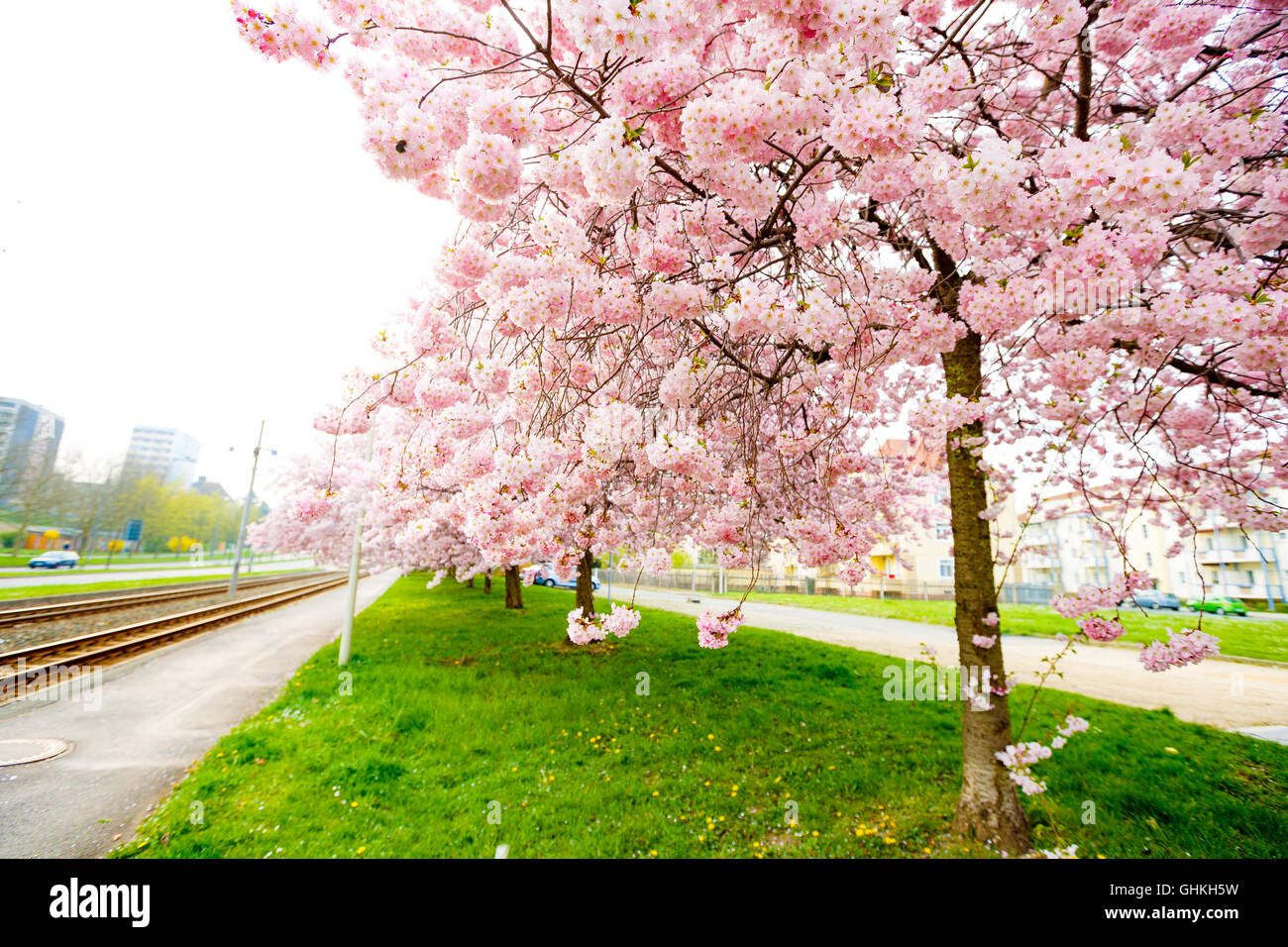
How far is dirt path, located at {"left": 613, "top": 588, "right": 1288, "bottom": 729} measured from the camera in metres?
7.17

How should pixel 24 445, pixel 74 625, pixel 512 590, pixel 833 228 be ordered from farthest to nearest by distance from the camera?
pixel 24 445, pixel 512 590, pixel 74 625, pixel 833 228

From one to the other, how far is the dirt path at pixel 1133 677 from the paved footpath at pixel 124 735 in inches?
319

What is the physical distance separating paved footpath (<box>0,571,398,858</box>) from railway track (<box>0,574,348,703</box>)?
1.79ft

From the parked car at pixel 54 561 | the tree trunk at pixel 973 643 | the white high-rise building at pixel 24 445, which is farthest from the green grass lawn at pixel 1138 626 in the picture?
the parked car at pixel 54 561

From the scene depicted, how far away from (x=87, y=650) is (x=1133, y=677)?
63.4 ft

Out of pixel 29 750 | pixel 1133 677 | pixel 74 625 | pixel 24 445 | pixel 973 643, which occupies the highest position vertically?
pixel 24 445

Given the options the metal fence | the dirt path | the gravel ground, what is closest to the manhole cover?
the gravel ground

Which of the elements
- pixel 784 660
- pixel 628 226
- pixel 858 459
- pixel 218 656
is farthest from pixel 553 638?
pixel 628 226

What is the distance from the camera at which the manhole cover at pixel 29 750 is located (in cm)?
480

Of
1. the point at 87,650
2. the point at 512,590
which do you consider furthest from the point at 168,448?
the point at 87,650

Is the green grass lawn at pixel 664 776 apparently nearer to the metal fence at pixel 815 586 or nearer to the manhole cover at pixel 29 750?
the manhole cover at pixel 29 750

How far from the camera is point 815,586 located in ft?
112

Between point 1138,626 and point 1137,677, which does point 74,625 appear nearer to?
point 1137,677

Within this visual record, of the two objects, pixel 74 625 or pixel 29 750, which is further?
pixel 74 625
